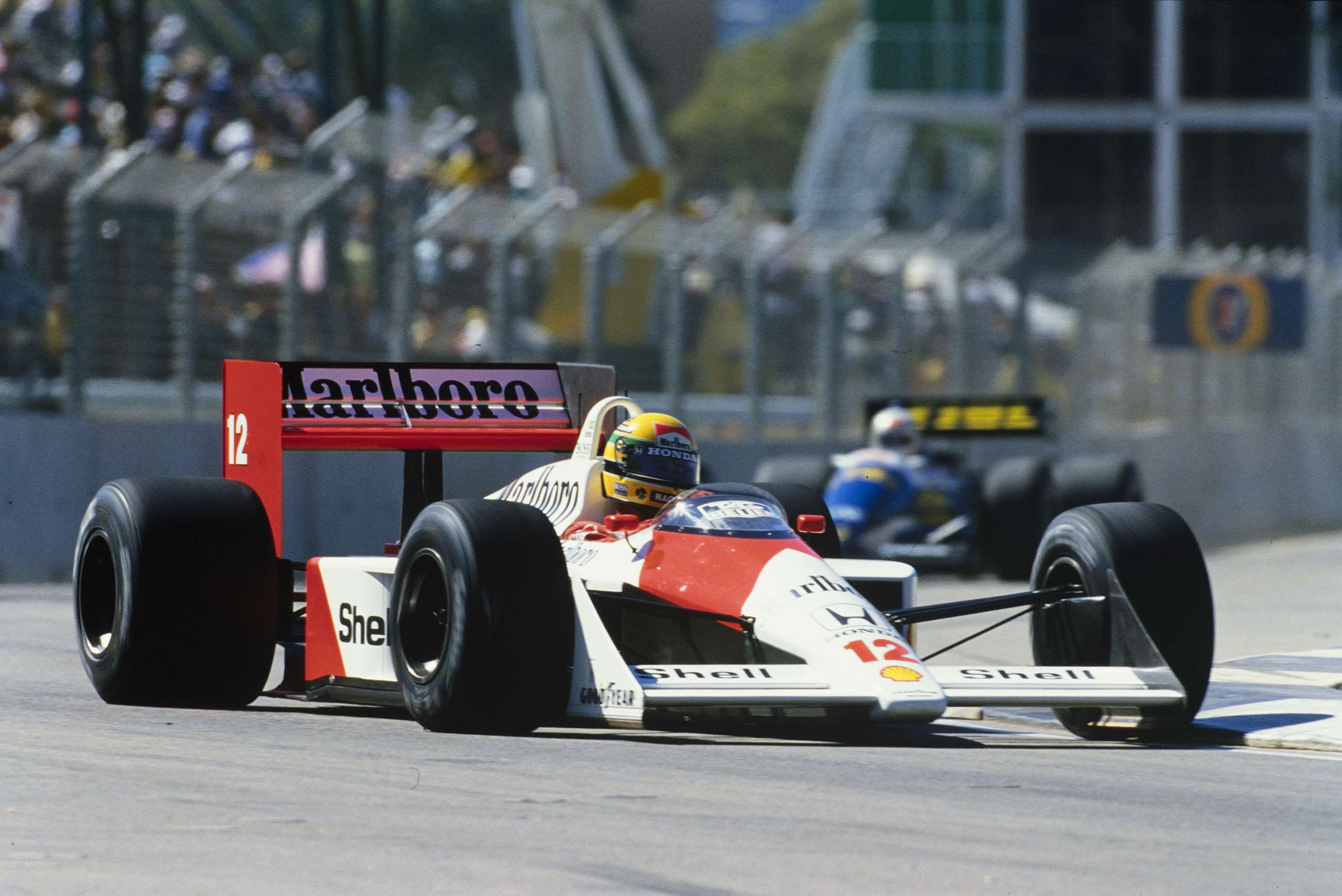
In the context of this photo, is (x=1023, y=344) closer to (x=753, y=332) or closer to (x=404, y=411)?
(x=753, y=332)

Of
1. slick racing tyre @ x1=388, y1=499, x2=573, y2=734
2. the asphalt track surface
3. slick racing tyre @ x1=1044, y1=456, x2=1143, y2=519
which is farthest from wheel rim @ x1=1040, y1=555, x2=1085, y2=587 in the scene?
slick racing tyre @ x1=1044, y1=456, x2=1143, y2=519

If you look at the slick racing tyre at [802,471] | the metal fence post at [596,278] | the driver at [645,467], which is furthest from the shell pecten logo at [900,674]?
the metal fence post at [596,278]

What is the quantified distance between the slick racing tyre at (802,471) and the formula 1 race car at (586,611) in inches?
280

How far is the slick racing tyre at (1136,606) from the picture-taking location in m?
7.87

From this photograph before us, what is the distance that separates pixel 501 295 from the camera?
16.7 m

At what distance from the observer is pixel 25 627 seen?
11.2 meters

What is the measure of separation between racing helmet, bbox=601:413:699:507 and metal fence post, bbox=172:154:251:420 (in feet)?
21.5

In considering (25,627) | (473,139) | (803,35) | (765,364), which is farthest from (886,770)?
(803,35)

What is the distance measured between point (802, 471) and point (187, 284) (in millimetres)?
4464

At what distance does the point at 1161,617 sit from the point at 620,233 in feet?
32.9

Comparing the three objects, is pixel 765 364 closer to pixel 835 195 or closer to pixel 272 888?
pixel 272 888

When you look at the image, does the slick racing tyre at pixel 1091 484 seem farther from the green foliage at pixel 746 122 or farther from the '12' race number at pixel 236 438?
the green foliage at pixel 746 122

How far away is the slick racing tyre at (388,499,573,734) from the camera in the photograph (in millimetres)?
7230

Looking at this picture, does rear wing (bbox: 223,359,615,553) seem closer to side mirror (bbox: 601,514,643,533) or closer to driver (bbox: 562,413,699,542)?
driver (bbox: 562,413,699,542)
